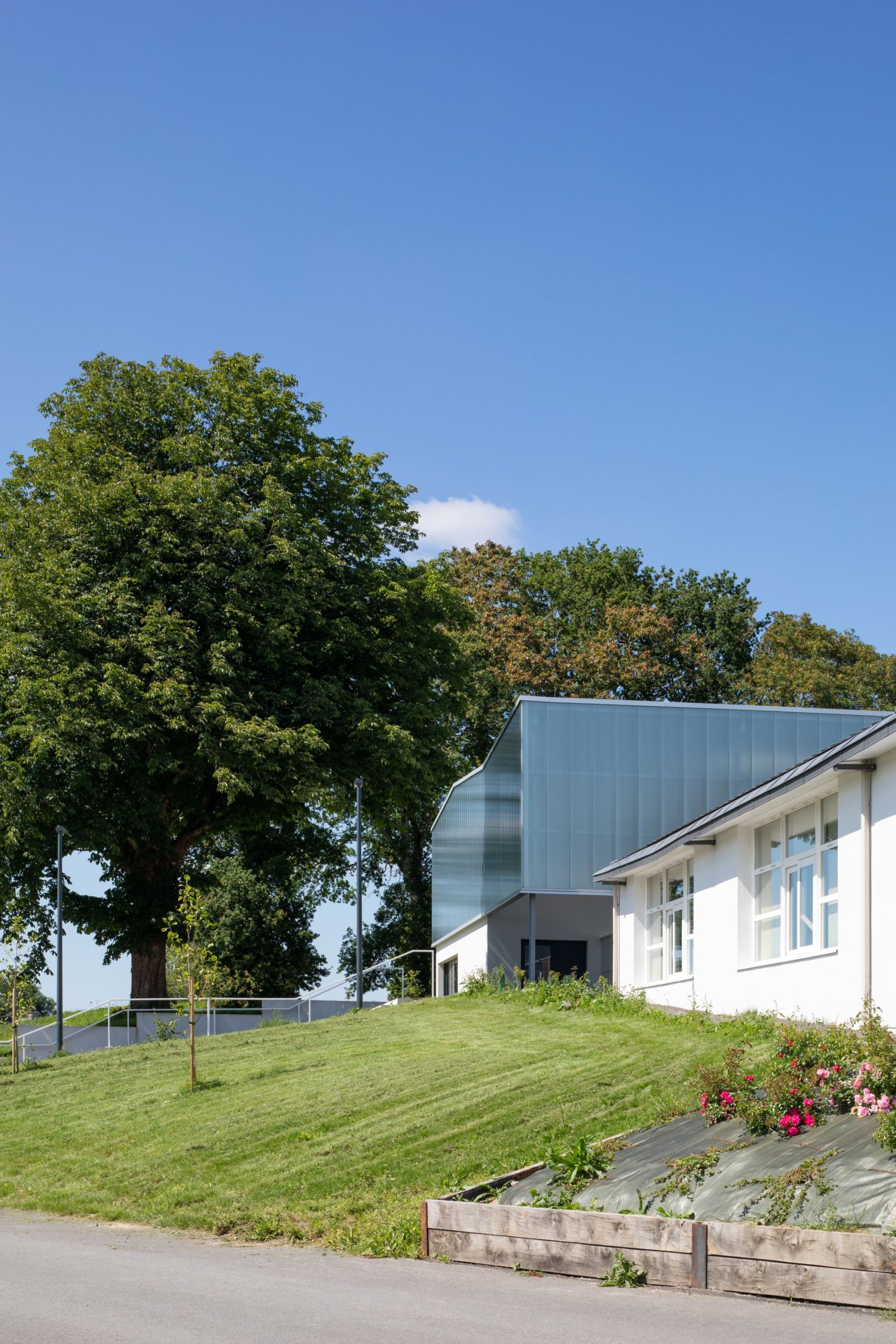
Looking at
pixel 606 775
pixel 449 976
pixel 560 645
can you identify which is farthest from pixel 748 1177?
pixel 560 645

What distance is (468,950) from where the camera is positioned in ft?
128

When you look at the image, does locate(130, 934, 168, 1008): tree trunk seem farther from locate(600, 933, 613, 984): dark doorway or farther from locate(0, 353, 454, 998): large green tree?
locate(600, 933, 613, 984): dark doorway

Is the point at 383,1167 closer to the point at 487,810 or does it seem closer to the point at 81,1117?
the point at 81,1117

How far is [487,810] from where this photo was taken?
3428cm

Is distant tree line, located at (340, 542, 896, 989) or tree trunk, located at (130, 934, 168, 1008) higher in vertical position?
distant tree line, located at (340, 542, 896, 989)

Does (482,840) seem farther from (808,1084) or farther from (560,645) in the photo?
(808,1084)

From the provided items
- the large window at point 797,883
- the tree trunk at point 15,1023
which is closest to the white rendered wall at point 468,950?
the tree trunk at point 15,1023

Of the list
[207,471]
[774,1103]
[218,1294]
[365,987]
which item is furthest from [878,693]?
[218,1294]

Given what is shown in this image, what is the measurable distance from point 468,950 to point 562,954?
3186 mm

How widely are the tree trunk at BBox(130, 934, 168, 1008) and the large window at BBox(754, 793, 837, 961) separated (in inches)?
773

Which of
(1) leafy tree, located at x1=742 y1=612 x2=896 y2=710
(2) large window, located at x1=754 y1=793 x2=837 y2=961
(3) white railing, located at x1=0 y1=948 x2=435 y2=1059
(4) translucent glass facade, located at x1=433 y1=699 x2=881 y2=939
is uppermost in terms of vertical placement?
(1) leafy tree, located at x1=742 y1=612 x2=896 y2=710

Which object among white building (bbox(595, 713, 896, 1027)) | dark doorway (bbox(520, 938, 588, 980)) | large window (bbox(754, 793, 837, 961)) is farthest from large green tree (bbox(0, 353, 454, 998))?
large window (bbox(754, 793, 837, 961))

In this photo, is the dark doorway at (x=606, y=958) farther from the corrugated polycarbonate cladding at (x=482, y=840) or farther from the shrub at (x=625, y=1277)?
the shrub at (x=625, y=1277)

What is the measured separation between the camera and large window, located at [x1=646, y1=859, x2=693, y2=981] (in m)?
23.4
